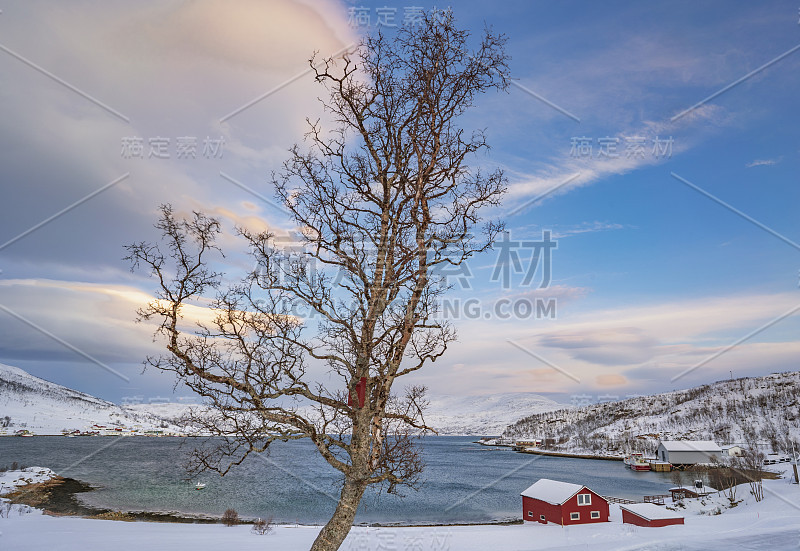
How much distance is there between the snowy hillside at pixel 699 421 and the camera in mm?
107062

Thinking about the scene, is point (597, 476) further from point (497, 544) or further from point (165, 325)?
point (165, 325)

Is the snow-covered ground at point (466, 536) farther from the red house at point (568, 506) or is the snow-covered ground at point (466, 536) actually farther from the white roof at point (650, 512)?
the white roof at point (650, 512)

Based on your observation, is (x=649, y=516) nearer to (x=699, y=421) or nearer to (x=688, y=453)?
(x=688, y=453)

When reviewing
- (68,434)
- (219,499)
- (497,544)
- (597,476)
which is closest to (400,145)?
(497,544)

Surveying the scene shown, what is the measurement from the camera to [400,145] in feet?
19.9

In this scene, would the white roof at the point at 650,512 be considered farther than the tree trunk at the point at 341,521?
Yes

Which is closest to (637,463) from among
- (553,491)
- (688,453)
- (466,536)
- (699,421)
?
(688,453)

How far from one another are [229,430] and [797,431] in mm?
130556

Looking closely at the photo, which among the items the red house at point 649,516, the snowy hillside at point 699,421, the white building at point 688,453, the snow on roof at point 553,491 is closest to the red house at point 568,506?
the snow on roof at point 553,491

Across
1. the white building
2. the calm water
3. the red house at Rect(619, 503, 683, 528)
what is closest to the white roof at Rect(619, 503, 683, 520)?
the red house at Rect(619, 503, 683, 528)

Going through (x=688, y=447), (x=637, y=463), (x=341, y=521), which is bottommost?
(x=637, y=463)

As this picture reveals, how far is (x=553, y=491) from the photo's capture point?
34.3m

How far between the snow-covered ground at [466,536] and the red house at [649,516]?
0.87 m

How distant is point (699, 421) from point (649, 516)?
129 metres
